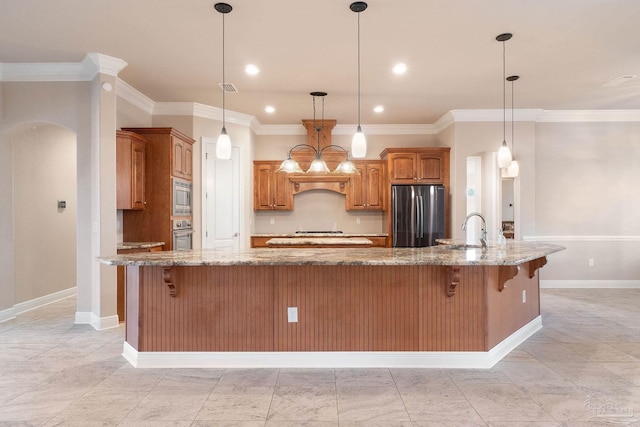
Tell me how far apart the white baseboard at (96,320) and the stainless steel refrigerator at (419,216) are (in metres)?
4.09

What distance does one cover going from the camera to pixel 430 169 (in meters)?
6.35

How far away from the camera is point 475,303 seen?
10.2ft

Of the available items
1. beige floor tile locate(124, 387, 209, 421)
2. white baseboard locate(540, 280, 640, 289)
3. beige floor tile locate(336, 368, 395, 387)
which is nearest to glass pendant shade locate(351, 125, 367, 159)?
beige floor tile locate(336, 368, 395, 387)

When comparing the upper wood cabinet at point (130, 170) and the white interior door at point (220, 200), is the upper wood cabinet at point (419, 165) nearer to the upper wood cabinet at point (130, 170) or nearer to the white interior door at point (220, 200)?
the white interior door at point (220, 200)

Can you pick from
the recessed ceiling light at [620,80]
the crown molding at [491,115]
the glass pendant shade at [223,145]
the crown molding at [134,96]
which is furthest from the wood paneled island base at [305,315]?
the crown molding at [491,115]

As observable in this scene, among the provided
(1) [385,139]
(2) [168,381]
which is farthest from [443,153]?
(2) [168,381]

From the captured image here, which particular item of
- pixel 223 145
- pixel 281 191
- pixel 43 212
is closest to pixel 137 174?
pixel 43 212

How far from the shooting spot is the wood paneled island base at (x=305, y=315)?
3092mm

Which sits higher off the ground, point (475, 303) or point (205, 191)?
point (205, 191)

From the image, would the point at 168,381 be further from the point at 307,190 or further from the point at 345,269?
the point at 307,190

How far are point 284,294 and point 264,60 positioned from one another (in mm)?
2570

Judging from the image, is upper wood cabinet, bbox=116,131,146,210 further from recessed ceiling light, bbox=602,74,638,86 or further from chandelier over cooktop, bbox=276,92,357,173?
recessed ceiling light, bbox=602,74,638,86

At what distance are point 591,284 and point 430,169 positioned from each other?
3.19 metres

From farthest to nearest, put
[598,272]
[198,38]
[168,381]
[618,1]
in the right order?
[598,272] < [198,38] < [618,1] < [168,381]
